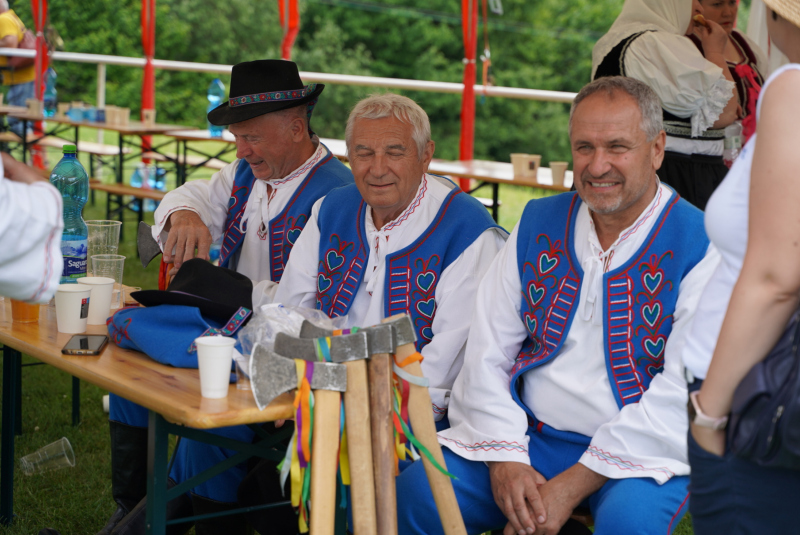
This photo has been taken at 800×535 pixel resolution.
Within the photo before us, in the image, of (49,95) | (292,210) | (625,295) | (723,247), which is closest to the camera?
(723,247)

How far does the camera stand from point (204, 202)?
10.2 feet

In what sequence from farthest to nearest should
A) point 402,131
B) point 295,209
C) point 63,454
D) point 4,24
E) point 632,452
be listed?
point 4,24 → point 63,454 → point 295,209 → point 402,131 → point 632,452

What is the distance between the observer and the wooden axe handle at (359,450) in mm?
1600

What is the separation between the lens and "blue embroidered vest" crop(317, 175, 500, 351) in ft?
7.98

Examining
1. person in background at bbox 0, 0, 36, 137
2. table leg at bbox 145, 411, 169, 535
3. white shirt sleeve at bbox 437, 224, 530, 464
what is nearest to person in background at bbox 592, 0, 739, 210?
Answer: white shirt sleeve at bbox 437, 224, 530, 464

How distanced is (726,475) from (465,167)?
509cm

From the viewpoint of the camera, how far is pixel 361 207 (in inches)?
105

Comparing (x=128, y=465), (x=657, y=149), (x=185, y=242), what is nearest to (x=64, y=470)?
(x=128, y=465)

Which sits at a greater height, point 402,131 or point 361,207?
point 402,131

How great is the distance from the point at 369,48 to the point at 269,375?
18438 millimetres

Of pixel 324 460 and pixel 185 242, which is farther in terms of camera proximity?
pixel 185 242

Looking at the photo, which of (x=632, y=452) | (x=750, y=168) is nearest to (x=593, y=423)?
(x=632, y=452)

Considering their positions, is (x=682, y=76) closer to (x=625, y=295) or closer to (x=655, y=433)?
(x=625, y=295)

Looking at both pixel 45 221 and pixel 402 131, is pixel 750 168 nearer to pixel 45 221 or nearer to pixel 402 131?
pixel 45 221
